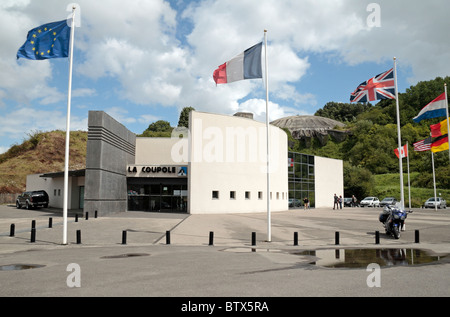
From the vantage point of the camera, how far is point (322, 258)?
1043cm

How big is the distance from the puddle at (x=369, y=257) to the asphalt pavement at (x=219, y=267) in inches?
1.1

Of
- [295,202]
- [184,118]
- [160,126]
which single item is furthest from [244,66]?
[160,126]

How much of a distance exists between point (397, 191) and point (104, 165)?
51340mm

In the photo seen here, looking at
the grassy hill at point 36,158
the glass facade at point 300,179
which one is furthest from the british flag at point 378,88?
the grassy hill at point 36,158

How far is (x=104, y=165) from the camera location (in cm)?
2678

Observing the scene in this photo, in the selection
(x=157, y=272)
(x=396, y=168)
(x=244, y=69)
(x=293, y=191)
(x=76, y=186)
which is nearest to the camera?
(x=157, y=272)

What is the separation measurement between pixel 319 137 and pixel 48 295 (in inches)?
4225

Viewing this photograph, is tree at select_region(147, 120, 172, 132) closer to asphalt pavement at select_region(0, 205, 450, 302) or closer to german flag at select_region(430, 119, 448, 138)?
german flag at select_region(430, 119, 448, 138)

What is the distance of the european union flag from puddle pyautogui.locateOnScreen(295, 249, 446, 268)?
40.5ft

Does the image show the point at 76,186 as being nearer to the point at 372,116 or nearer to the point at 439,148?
the point at 439,148

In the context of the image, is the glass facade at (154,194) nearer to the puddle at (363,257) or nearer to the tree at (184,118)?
the puddle at (363,257)

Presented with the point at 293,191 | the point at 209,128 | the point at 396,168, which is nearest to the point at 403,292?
the point at 209,128

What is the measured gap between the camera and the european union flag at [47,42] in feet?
45.1

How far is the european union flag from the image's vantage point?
1376 centimetres
